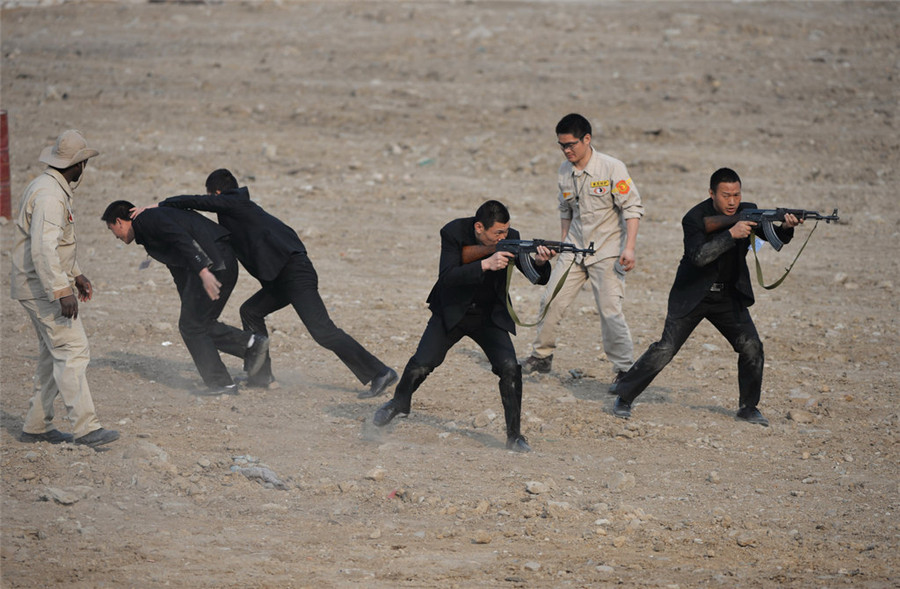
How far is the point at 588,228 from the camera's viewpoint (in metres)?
8.20

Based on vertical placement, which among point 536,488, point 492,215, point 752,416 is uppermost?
point 492,215

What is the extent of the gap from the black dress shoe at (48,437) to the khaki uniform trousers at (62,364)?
5.3 inches

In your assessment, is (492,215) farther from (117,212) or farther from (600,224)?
(117,212)

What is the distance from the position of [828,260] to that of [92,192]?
9598mm

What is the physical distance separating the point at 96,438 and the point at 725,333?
169 inches

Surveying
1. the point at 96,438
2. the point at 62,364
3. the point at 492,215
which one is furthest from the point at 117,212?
the point at 492,215

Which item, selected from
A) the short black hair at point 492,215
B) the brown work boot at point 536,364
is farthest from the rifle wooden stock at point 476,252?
the brown work boot at point 536,364

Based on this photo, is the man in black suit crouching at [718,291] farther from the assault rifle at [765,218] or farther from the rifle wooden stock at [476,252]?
the rifle wooden stock at [476,252]

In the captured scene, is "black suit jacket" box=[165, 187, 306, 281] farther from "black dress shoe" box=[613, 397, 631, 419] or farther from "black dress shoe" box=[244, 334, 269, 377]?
"black dress shoe" box=[613, 397, 631, 419]

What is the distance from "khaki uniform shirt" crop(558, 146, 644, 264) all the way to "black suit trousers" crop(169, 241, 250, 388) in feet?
8.58

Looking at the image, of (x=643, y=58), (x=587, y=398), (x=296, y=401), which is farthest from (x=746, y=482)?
(x=643, y=58)

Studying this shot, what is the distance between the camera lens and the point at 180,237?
7.42 meters

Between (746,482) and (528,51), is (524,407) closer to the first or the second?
(746,482)

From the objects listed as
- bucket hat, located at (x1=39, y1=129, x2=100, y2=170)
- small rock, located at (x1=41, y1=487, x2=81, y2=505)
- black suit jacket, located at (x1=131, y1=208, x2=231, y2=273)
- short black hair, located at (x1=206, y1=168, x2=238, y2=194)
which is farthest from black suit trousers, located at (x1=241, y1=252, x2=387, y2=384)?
small rock, located at (x1=41, y1=487, x2=81, y2=505)
